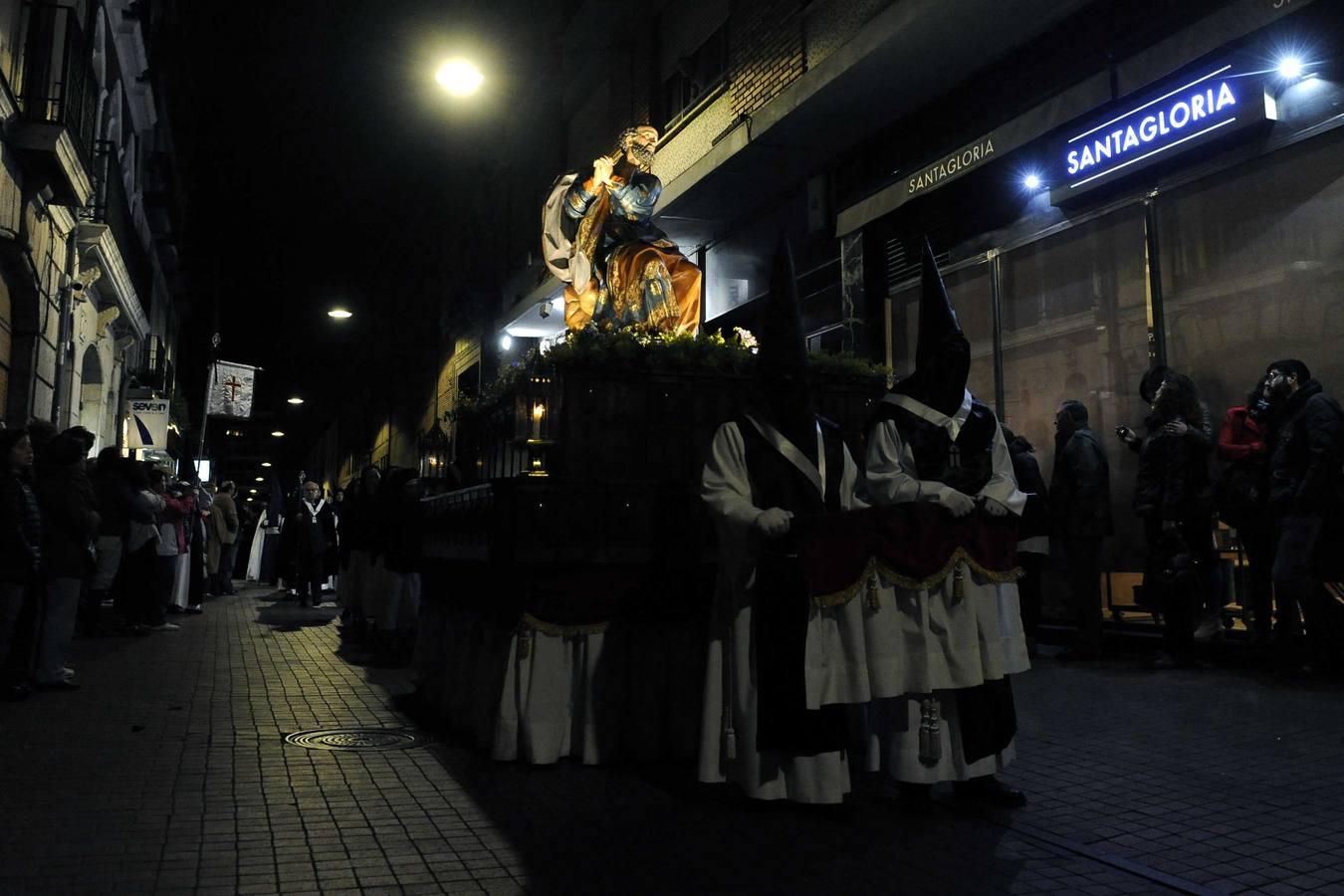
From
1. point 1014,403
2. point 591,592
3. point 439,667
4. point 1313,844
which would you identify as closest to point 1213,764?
point 1313,844

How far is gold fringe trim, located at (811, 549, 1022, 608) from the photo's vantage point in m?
4.57

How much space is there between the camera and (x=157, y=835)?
14.1 feet

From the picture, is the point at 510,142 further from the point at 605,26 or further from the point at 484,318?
the point at 605,26

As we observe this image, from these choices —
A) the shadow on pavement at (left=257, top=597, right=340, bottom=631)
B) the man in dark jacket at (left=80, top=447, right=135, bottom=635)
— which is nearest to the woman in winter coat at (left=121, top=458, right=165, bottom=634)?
the man in dark jacket at (left=80, top=447, right=135, bottom=635)

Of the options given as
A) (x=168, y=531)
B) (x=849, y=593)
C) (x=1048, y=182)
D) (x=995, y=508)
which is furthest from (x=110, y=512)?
(x=1048, y=182)

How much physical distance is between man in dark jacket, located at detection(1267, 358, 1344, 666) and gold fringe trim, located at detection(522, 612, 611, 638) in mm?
5058

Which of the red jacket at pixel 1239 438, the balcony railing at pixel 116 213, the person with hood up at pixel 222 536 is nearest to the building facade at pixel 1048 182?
the red jacket at pixel 1239 438

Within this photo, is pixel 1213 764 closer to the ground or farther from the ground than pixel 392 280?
closer to the ground

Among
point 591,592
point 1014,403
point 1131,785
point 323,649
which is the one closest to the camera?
point 1131,785

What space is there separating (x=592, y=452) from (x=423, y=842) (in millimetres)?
2636

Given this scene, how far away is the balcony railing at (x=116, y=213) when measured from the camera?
18.7 meters

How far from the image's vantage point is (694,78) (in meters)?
18.9

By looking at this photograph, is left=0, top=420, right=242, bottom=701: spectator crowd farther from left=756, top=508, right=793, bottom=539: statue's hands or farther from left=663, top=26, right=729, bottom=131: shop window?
left=663, top=26, right=729, bottom=131: shop window

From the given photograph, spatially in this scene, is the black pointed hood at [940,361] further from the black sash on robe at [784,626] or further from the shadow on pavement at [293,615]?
the shadow on pavement at [293,615]
